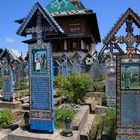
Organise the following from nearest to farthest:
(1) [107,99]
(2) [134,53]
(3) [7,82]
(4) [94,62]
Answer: (2) [134,53] < (1) [107,99] < (3) [7,82] < (4) [94,62]

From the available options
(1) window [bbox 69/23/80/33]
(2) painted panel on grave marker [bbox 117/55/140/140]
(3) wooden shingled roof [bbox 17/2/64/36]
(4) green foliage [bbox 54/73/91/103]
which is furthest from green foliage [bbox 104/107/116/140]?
(1) window [bbox 69/23/80/33]

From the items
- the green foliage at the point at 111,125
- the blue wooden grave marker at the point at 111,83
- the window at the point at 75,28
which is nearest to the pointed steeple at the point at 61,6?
the window at the point at 75,28

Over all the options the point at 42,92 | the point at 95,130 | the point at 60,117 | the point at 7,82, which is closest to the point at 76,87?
the point at 7,82

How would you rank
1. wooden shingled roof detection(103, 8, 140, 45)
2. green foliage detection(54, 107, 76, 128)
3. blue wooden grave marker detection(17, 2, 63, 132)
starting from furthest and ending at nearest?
green foliage detection(54, 107, 76, 128), blue wooden grave marker detection(17, 2, 63, 132), wooden shingled roof detection(103, 8, 140, 45)

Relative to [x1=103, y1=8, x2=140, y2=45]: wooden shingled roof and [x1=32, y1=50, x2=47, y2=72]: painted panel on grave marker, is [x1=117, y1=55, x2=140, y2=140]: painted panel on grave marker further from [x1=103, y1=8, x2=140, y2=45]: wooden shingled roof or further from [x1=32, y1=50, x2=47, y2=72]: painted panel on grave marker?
[x1=32, y1=50, x2=47, y2=72]: painted panel on grave marker

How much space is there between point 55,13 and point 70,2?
231cm

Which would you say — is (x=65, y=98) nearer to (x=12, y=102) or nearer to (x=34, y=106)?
(x=12, y=102)

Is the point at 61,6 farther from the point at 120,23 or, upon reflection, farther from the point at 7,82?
the point at 120,23

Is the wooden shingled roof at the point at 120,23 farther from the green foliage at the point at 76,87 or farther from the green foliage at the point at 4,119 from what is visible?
the green foliage at the point at 76,87

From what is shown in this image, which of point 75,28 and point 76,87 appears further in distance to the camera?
point 75,28

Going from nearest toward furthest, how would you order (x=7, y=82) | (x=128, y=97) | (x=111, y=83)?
(x=128, y=97)
(x=111, y=83)
(x=7, y=82)

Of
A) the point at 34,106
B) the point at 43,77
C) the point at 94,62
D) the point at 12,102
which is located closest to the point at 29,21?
the point at 43,77

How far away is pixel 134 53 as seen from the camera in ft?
18.7

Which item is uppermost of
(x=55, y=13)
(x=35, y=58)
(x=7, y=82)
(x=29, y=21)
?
(x=55, y=13)
